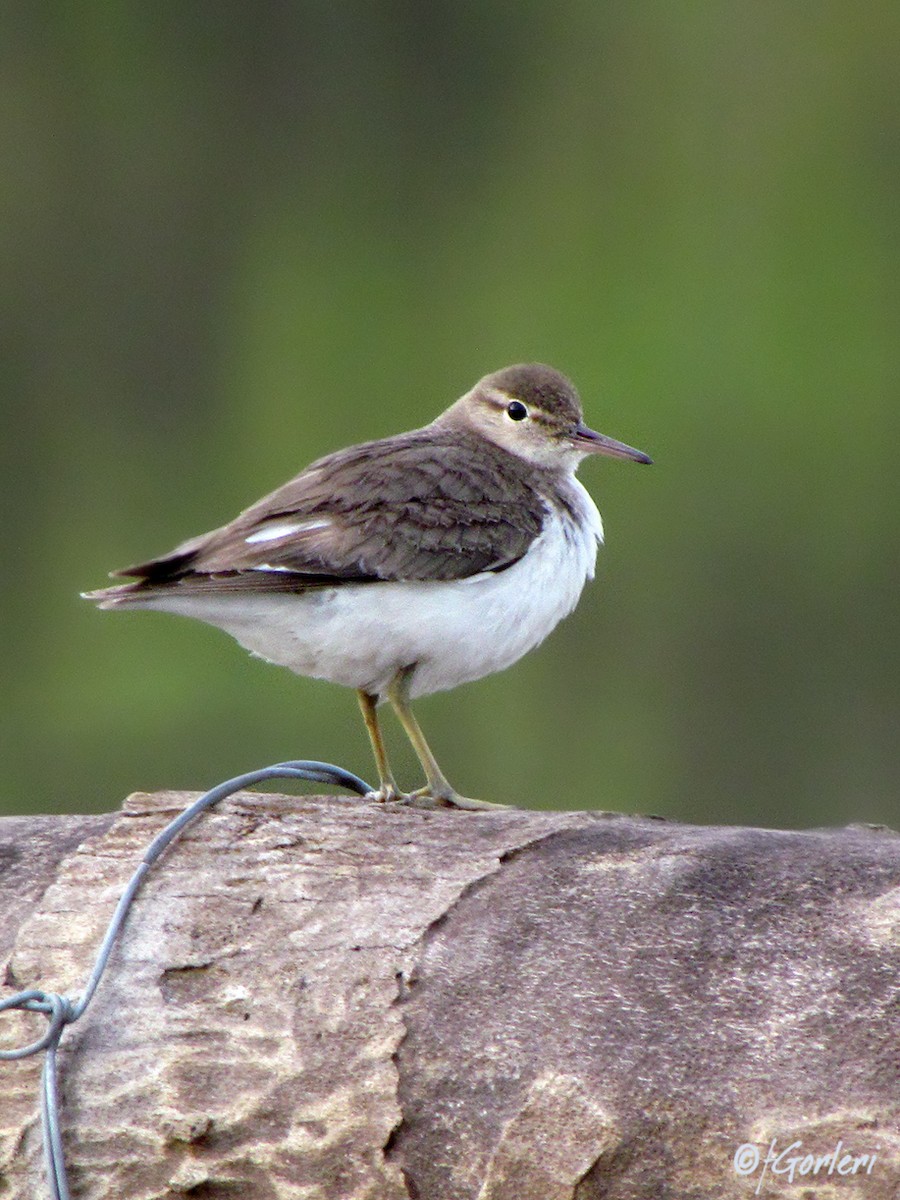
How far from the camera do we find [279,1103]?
2914mm

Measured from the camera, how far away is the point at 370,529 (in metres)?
4.14

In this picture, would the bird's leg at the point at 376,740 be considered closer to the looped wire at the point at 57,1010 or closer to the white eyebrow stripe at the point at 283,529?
the white eyebrow stripe at the point at 283,529

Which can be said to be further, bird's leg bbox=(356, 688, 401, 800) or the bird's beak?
the bird's beak

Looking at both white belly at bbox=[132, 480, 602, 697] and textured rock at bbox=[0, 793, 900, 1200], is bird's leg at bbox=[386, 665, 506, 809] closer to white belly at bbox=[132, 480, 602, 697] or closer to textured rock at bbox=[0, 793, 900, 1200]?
white belly at bbox=[132, 480, 602, 697]

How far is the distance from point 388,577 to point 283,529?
0.79 feet

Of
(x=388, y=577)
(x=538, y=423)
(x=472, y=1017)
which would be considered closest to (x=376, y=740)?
(x=388, y=577)

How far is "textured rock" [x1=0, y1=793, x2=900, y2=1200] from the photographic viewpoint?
2785 millimetres

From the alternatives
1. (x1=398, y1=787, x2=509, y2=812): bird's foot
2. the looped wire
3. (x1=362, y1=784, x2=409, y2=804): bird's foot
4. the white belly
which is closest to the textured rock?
the looped wire

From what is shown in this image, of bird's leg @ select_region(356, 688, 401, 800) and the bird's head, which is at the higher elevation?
the bird's head

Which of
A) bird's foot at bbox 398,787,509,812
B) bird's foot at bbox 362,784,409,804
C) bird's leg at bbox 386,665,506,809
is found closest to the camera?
bird's foot at bbox 362,784,409,804

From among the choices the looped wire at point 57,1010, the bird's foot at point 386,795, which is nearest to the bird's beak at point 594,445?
the bird's foot at point 386,795

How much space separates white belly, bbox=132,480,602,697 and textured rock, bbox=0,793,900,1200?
889 mm

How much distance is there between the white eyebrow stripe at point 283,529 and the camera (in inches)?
161

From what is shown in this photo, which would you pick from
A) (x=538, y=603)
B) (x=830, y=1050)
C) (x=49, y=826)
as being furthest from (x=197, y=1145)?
(x=538, y=603)
